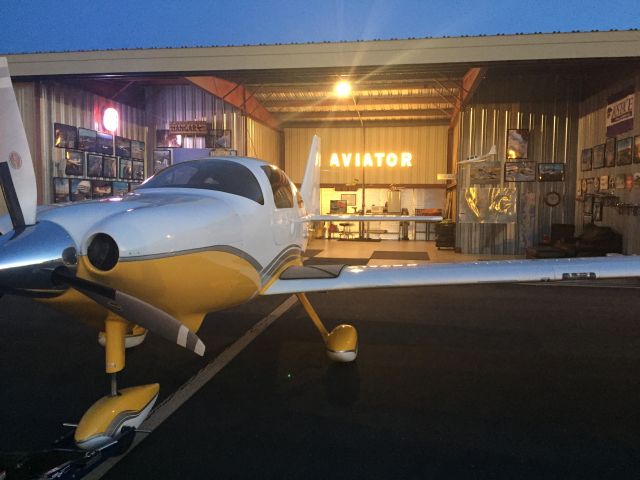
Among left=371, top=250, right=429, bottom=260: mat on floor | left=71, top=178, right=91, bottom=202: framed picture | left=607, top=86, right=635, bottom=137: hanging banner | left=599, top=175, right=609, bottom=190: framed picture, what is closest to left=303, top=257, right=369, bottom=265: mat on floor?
left=371, top=250, right=429, bottom=260: mat on floor

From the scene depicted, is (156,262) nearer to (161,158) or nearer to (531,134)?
(531,134)

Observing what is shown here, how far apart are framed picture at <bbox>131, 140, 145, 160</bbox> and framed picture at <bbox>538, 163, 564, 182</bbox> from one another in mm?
12761

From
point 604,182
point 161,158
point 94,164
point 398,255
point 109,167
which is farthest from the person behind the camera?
point 161,158

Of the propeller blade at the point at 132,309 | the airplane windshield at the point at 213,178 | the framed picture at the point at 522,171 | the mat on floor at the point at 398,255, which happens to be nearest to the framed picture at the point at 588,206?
the framed picture at the point at 522,171

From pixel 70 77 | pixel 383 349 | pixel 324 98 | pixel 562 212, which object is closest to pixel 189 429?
pixel 383 349

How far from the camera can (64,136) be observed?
1258 centimetres

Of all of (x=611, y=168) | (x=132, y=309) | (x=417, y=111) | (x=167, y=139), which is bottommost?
(x=132, y=309)

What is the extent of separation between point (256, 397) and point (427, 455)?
143cm

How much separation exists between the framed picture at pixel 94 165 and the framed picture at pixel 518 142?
12004 mm

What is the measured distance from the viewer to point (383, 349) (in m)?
5.11

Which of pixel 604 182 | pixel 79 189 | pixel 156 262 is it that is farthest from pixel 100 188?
pixel 604 182

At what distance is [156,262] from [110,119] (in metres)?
13.9

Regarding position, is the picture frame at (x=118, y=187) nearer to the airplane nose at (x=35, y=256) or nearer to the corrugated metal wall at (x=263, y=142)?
the corrugated metal wall at (x=263, y=142)

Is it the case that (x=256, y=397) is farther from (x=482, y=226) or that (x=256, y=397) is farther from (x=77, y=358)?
(x=482, y=226)
